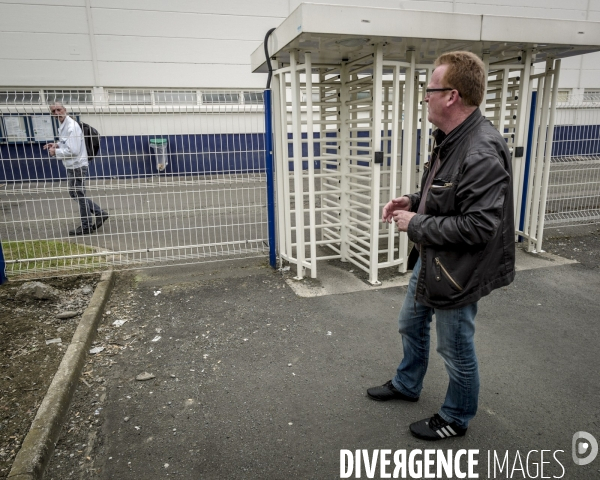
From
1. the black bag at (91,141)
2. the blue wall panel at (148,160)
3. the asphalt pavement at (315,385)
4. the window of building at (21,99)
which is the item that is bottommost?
the asphalt pavement at (315,385)

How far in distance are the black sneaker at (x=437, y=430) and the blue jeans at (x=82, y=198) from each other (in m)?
5.00

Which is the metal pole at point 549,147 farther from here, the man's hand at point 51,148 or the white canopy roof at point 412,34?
the man's hand at point 51,148

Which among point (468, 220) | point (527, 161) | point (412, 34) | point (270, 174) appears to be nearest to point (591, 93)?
point (527, 161)

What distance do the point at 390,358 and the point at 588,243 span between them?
204 inches

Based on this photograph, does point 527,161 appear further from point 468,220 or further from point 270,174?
point 468,220

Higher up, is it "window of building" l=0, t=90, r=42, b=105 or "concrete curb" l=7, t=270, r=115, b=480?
"window of building" l=0, t=90, r=42, b=105

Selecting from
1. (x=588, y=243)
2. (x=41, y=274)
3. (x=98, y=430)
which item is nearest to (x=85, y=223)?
(x=41, y=274)

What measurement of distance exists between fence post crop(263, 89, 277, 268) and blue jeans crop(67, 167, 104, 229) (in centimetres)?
240

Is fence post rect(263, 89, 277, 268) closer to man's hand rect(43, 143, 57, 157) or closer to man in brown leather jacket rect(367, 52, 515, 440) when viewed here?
man's hand rect(43, 143, 57, 157)

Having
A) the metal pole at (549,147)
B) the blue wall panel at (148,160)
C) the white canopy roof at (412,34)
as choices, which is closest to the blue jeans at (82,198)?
the blue wall panel at (148,160)

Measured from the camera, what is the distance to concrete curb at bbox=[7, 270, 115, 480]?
2447 mm

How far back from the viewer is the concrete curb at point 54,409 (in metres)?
2.45

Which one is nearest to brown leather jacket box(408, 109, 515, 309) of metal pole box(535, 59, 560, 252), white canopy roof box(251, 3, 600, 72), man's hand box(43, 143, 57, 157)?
white canopy roof box(251, 3, 600, 72)

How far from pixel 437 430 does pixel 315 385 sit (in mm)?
968
